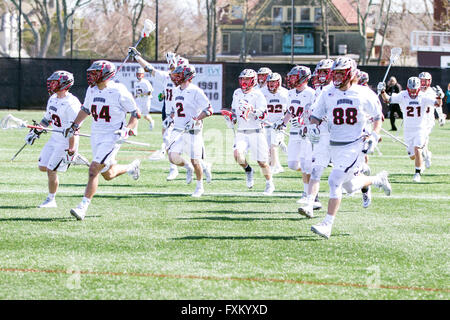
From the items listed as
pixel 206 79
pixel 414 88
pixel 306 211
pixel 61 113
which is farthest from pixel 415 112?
pixel 206 79

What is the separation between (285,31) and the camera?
288ft

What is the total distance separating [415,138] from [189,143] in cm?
560

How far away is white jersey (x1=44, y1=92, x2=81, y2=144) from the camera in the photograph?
11.9m

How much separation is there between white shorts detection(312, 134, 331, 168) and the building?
72.9 meters

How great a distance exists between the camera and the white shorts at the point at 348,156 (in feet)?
32.4

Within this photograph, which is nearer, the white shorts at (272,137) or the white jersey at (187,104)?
Answer: the white jersey at (187,104)

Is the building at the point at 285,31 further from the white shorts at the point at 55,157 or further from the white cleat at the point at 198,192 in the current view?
the white shorts at the point at 55,157

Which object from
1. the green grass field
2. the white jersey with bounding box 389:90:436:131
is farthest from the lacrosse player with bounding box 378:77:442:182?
the green grass field

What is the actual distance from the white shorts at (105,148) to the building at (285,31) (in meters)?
73.9

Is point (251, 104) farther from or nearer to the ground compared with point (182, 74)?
nearer to the ground

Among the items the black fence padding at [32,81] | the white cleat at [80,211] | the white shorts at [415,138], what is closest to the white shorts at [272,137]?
the white shorts at [415,138]

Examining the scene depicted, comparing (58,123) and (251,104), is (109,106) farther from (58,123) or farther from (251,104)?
(251,104)

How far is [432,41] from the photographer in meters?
65.6
